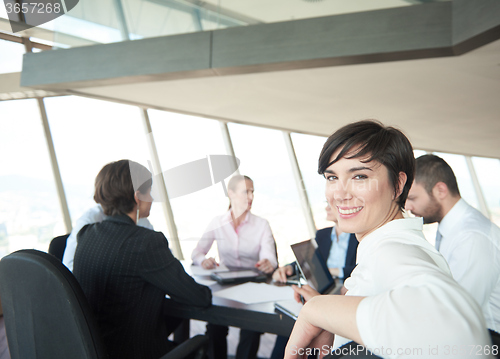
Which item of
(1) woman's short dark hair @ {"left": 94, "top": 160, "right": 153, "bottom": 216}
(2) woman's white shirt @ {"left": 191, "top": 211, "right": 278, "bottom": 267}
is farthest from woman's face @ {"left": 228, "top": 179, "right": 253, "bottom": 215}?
(1) woman's short dark hair @ {"left": 94, "top": 160, "right": 153, "bottom": 216}

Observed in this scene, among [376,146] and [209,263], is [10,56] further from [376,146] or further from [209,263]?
[376,146]

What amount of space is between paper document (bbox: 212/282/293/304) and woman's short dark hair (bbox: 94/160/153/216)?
69 centimetres

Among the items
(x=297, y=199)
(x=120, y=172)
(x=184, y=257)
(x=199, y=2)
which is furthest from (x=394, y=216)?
(x=297, y=199)

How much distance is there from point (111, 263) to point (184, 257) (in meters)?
1.30

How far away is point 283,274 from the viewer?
2.14 metres

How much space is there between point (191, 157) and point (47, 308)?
1152 millimetres

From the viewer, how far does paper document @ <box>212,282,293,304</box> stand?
1806 millimetres

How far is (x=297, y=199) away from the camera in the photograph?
6.93m

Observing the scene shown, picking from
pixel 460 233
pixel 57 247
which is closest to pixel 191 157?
pixel 57 247

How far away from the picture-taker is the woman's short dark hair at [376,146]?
949 mm

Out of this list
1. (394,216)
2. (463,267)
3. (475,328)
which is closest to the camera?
(475,328)

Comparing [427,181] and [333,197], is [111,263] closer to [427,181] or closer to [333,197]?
[333,197]

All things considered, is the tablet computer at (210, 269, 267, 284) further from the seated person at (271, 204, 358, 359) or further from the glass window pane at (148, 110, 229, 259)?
the glass window pane at (148, 110, 229, 259)

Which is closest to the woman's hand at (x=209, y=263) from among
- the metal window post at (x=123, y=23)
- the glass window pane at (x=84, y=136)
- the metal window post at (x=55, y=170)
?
the metal window post at (x=123, y=23)
